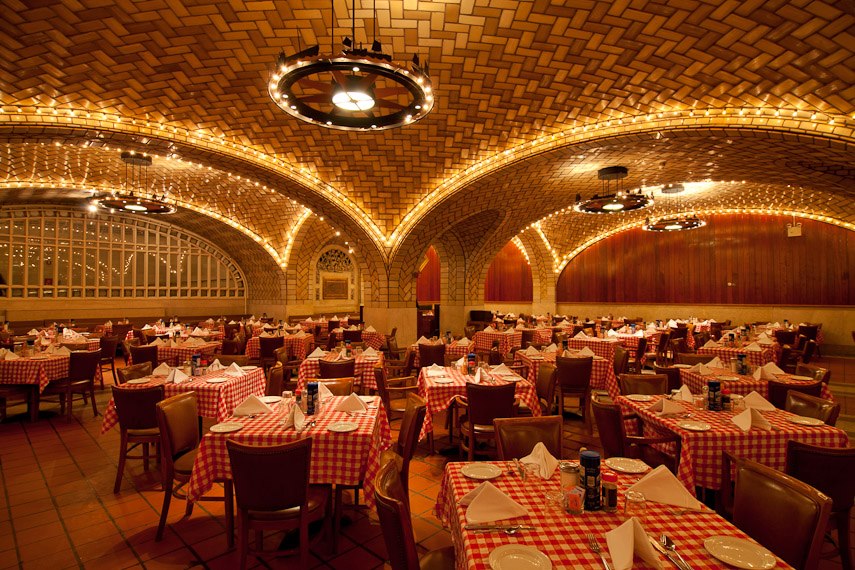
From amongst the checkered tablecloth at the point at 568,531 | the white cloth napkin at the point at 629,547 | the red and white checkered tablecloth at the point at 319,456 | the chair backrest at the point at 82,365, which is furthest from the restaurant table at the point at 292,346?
the white cloth napkin at the point at 629,547

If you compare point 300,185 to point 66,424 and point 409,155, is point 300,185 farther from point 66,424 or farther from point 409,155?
point 66,424

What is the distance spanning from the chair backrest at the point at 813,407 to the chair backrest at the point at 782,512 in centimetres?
190

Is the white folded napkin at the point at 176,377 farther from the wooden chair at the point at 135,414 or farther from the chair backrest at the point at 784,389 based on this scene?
the chair backrest at the point at 784,389

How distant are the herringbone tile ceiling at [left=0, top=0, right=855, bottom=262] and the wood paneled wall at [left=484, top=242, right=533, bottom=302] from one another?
32.6ft

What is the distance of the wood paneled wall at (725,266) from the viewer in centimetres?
1377

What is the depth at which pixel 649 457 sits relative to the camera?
3.61m

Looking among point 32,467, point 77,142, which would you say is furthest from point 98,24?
point 32,467

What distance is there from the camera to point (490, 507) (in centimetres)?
198

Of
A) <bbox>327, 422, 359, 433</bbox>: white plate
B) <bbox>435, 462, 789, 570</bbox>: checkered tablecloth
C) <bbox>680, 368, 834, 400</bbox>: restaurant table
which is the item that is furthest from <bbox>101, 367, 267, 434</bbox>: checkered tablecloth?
<bbox>680, 368, 834, 400</bbox>: restaurant table

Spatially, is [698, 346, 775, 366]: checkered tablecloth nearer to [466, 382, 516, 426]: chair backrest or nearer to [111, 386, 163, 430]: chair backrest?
[466, 382, 516, 426]: chair backrest

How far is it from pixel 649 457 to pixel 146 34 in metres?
6.64

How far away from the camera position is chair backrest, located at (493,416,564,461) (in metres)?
2.90

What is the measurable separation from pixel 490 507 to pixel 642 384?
10.7 feet

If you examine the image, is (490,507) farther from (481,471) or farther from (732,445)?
(732,445)
